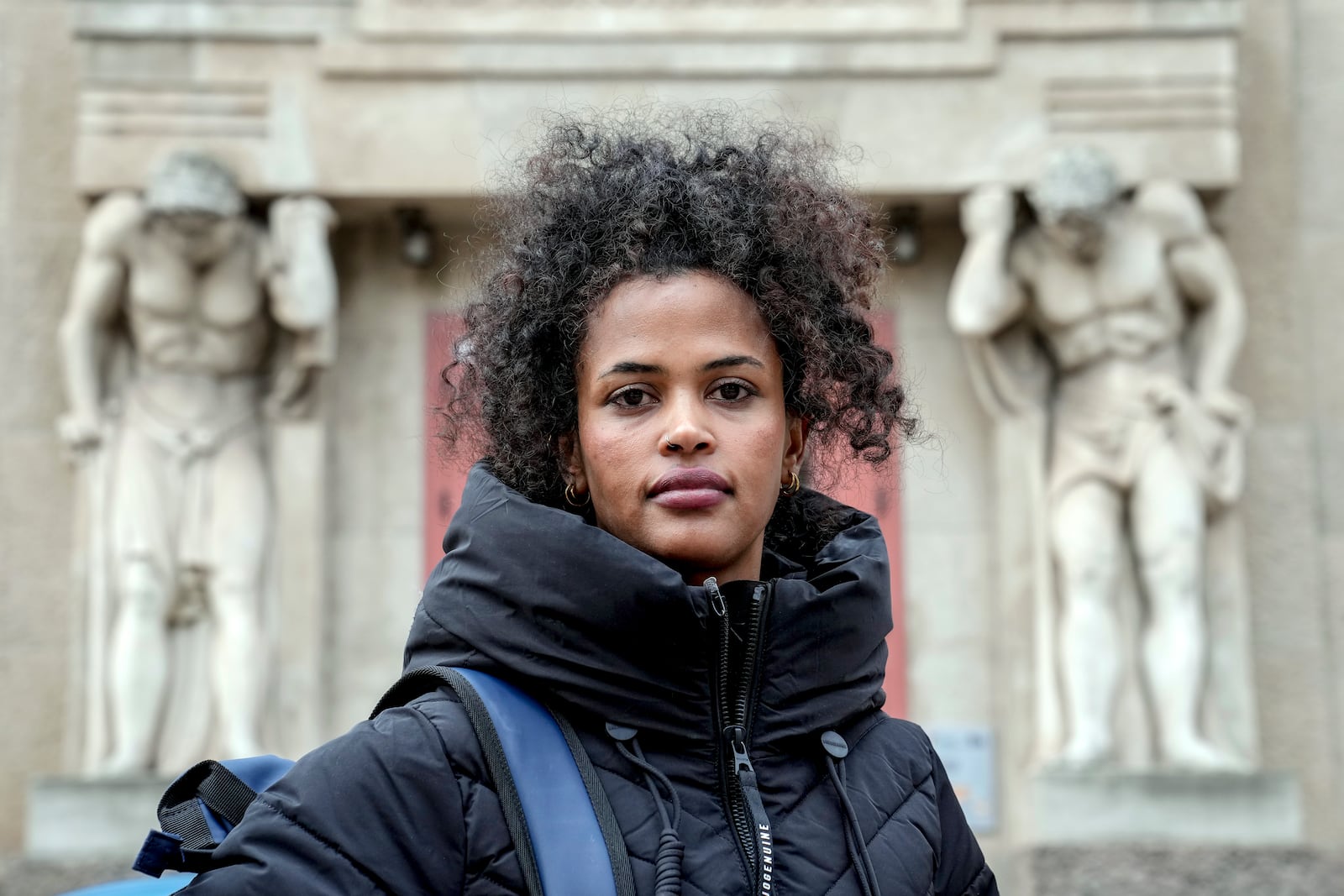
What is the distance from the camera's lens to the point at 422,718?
7.18 feet

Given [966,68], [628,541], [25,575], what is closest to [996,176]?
[966,68]

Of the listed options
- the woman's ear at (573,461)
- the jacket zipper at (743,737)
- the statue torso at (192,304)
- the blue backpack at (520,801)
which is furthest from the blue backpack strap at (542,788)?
the statue torso at (192,304)

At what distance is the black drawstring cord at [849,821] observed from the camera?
2.27 metres

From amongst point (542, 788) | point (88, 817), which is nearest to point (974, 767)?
point (88, 817)

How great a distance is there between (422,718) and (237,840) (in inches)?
9.3

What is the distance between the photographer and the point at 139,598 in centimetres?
757

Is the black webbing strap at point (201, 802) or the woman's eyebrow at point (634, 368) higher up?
the woman's eyebrow at point (634, 368)

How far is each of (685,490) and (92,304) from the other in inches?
228

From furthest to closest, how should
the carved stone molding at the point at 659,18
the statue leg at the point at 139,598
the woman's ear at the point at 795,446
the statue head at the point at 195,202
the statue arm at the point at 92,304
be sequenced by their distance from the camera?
the carved stone molding at the point at 659,18
the statue arm at the point at 92,304
the statue head at the point at 195,202
the statue leg at the point at 139,598
the woman's ear at the point at 795,446

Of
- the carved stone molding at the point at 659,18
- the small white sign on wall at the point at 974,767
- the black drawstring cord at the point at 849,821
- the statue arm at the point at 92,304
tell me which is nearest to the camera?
the black drawstring cord at the point at 849,821

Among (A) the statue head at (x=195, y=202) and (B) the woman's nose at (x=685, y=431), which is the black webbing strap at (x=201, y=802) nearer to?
(B) the woman's nose at (x=685, y=431)

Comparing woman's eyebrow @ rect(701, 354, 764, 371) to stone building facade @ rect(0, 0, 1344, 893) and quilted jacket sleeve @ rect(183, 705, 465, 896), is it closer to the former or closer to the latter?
quilted jacket sleeve @ rect(183, 705, 465, 896)

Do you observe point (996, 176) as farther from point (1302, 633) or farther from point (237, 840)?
point (237, 840)

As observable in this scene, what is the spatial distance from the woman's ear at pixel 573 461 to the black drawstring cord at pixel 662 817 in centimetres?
42
